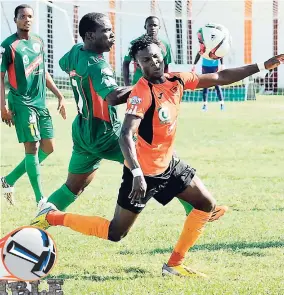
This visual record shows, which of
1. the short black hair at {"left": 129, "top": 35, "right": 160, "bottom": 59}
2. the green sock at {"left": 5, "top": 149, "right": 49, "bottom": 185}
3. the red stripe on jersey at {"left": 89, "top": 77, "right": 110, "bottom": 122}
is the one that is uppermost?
the short black hair at {"left": 129, "top": 35, "right": 160, "bottom": 59}

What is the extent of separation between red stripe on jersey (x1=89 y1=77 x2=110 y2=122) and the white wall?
16.0 meters

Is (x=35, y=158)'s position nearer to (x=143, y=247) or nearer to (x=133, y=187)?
(x=143, y=247)

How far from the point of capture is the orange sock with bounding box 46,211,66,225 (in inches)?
236

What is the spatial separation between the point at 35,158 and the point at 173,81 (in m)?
3.21

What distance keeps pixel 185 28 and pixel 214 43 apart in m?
20.8

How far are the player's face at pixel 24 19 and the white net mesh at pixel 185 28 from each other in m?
12.5

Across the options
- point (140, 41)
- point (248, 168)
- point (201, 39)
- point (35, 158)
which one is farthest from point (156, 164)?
point (248, 168)

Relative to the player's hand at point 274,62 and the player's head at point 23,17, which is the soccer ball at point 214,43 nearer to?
the player's hand at point 274,62

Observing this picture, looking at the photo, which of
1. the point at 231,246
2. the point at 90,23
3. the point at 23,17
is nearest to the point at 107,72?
the point at 90,23

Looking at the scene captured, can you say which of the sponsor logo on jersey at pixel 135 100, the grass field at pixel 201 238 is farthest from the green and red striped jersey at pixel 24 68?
the sponsor logo on jersey at pixel 135 100

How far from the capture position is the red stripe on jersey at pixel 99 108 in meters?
6.34

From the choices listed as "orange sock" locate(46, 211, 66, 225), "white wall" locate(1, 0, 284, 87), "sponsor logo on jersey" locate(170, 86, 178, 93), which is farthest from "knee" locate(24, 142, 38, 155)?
"white wall" locate(1, 0, 284, 87)

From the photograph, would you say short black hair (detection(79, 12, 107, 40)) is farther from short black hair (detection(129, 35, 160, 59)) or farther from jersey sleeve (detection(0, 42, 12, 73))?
jersey sleeve (detection(0, 42, 12, 73))

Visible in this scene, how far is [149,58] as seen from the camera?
5.29m
